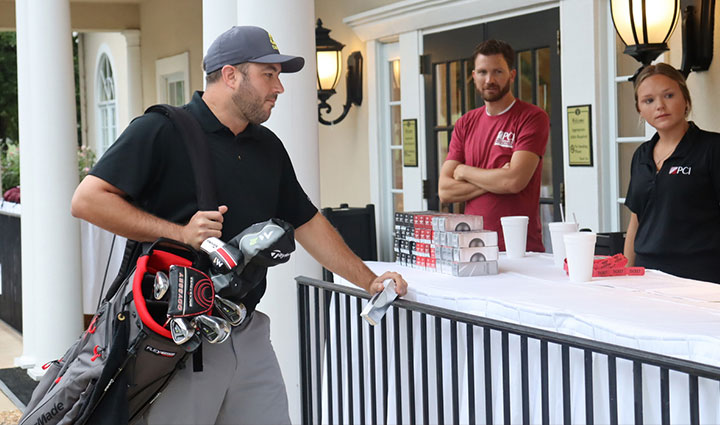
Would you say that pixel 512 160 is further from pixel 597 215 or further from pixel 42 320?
pixel 42 320

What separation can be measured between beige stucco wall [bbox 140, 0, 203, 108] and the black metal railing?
20.6 ft

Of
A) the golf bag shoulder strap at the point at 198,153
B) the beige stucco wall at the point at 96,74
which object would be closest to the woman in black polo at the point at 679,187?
the golf bag shoulder strap at the point at 198,153

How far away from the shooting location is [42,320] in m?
5.96

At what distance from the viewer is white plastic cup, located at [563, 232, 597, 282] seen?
10.1 ft

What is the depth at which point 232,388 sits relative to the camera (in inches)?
107

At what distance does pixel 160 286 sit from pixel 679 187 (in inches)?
73.8

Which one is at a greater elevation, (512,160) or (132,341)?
(512,160)

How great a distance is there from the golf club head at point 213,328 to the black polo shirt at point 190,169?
0.28 meters

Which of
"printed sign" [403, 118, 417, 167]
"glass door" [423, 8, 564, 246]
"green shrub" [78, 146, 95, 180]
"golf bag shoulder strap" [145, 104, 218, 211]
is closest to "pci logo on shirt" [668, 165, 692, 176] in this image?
"golf bag shoulder strap" [145, 104, 218, 211]

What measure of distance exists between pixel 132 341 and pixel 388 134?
16.2ft

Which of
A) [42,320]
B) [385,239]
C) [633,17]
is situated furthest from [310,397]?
[385,239]

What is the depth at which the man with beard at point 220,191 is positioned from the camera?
250 centimetres

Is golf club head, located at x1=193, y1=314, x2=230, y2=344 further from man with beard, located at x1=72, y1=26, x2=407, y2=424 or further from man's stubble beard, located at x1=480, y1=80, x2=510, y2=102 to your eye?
man's stubble beard, located at x1=480, y1=80, x2=510, y2=102

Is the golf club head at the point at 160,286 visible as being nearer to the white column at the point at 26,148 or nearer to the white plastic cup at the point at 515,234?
the white plastic cup at the point at 515,234
